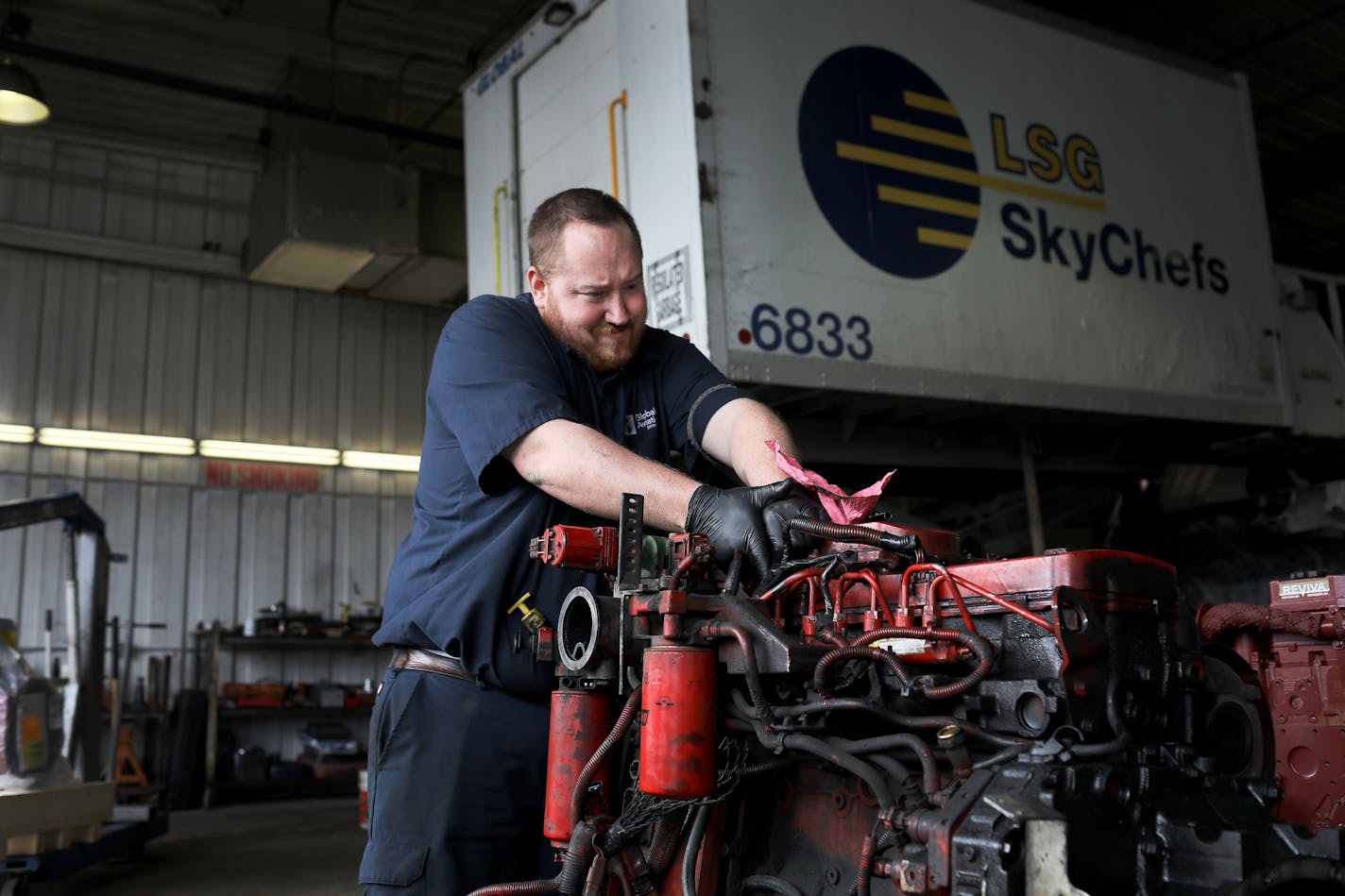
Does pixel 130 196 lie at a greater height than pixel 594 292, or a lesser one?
greater

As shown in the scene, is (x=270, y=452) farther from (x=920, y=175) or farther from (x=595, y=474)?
(x=595, y=474)

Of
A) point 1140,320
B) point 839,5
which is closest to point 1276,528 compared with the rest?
point 1140,320

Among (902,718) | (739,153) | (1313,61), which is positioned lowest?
(902,718)

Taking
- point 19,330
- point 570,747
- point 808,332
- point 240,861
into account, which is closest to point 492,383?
point 570,747

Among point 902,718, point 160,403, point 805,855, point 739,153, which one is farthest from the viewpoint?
point 160,403

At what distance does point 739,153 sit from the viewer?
4.15 meters

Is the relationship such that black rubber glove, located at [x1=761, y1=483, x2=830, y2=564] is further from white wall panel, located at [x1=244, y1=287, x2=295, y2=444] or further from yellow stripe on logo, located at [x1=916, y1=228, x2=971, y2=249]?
white wall panel, located at [x1=244, y1=287, x2=295, y2=444]

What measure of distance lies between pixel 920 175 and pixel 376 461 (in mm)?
7931

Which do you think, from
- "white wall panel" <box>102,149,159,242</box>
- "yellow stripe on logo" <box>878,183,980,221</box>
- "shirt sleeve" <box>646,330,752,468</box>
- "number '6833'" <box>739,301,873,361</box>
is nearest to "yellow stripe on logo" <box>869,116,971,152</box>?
"yellow stripe on logo" <box>878,183,980,221</box>

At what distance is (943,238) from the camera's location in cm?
466

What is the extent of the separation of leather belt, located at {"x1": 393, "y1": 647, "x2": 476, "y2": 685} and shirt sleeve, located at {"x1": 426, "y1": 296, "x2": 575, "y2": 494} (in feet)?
1.09

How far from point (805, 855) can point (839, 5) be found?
12.5 ft

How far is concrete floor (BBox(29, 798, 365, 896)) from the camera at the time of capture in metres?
5.72

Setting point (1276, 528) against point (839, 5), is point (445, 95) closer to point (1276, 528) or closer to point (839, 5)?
point (839, 5)
